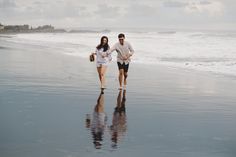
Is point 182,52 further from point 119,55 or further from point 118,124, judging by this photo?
point 118,124

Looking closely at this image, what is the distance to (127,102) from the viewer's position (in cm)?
1238

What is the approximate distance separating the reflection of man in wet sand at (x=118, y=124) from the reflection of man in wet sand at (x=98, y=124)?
0.20 m

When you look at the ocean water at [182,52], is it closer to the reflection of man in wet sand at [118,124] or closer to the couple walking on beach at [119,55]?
Answer: the couple walking on beach at [119,55]

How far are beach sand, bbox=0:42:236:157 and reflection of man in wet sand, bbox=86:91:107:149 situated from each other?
0.02 metres

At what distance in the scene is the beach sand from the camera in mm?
7648

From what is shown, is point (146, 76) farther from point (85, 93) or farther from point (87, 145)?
point (87, 145)

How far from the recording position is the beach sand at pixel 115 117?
7648mm

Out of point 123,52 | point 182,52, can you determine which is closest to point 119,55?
point 123,52

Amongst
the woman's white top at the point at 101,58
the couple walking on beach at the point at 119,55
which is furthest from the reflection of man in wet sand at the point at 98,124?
the woman's white top at the point at 101,58

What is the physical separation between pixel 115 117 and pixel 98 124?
0.93 meters

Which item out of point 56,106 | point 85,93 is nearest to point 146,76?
point 85,93

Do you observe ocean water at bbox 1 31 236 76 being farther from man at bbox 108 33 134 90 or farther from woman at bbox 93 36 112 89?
woman at bbox 93 36 112 89

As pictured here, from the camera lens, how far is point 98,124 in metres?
9.45

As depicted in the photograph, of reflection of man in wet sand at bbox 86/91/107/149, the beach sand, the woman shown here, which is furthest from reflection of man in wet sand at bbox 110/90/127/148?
the woman
